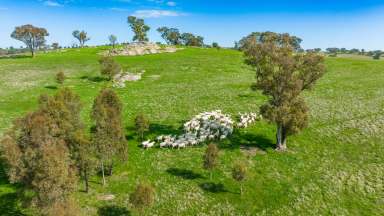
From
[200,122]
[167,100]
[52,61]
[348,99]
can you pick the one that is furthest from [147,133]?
[52,61]

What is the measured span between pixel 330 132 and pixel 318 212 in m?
20.8

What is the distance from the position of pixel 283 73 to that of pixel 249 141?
1091cm

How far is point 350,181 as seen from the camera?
131 ft

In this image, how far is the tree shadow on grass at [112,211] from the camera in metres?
32.8

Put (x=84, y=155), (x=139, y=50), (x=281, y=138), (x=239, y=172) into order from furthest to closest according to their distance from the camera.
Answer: (x=139, y=50)
(x=281, y=138)
(x=239, y=172)
(x=84, y=155)

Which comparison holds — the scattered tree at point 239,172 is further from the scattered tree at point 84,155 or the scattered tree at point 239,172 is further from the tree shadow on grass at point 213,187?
the scattered tree at point 84,155

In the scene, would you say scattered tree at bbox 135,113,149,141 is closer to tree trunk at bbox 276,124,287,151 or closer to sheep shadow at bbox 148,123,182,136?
sheep shadow at bbox 148,123,182,136

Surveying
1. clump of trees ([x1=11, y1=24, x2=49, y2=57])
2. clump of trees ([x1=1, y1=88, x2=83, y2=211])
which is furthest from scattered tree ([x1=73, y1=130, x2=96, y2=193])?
clump of trees ([x1=11, y1=24, x2=49, y2=57])

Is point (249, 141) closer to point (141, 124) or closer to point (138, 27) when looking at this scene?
point (141, 124)

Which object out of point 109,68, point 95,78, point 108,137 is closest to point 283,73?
point 108,137

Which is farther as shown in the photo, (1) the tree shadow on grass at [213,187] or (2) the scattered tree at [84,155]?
(1) the tree shadow on grass at [213,187]

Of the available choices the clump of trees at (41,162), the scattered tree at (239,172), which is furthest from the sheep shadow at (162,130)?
the clump of trees at (41,162)

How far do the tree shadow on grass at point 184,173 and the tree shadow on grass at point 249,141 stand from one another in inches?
319

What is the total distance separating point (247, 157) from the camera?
44.1m
